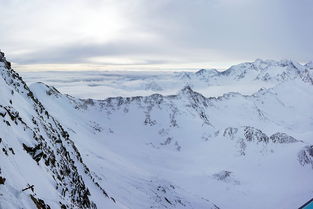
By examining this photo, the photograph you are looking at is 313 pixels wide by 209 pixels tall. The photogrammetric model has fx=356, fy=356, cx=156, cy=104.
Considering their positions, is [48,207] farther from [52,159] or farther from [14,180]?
[52,159]

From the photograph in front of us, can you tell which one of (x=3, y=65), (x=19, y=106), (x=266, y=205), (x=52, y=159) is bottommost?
(x=266, y=205)

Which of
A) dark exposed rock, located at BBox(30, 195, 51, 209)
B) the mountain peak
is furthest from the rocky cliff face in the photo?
the mountain peak

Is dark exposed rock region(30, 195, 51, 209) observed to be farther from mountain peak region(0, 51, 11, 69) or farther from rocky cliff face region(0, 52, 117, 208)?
mountain peak region(0, 51, 11, 69)

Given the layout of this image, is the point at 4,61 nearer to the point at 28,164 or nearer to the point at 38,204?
the point at 28,164

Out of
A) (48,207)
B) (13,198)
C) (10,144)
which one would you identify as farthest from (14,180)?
(10,144)

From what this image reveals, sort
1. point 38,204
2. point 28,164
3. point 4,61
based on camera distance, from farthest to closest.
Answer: point 4,61 → point 28,164 → point 38,204

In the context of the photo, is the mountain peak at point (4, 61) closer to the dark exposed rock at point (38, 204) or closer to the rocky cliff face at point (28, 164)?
the rocky cliff face at point (28, 164)

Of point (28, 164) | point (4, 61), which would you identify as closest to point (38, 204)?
point (28, 164)

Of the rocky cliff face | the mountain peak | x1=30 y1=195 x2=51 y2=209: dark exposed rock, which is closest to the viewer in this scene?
the rocky cliff face

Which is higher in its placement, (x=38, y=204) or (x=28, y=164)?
(x=28, y=164)

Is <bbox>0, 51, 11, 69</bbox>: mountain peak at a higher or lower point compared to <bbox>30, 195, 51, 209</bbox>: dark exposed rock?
higher

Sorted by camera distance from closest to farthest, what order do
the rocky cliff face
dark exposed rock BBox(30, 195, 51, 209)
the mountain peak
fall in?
the rocky cliff face → dark exposed rock BBox(30, 195, 51, 209) → the mountain peak
